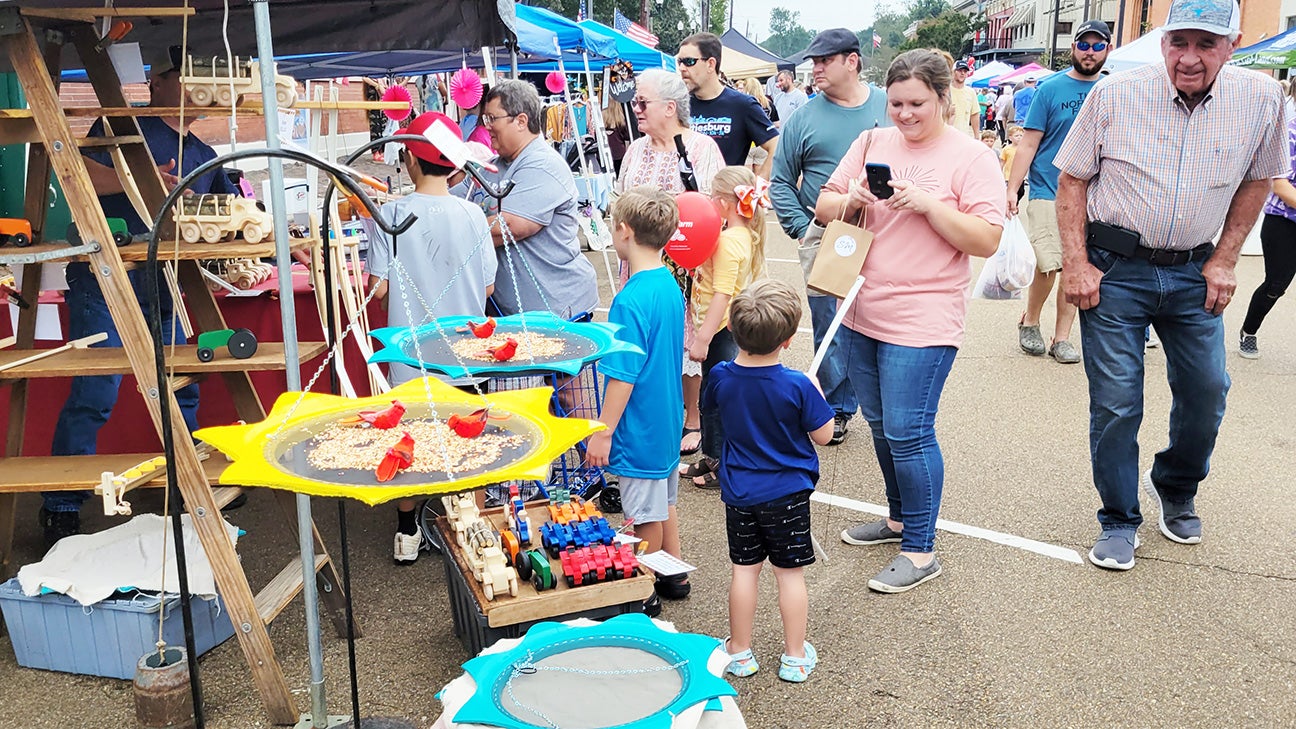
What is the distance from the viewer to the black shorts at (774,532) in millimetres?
3152

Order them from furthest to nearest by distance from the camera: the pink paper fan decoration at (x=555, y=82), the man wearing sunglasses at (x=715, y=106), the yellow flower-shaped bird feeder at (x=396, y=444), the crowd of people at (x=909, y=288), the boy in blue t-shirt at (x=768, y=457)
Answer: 1. the pink paper fan decoration at (x=555, y=82)
2. the man wearing sunglasses at (x=715, y=106)
3. the crowd of people at (x=909, y=288)
4. the boy in blue t-shirt at (x=768, y=457)
5. the yellow flower-shaped bird feeder at (x=396, y=444)

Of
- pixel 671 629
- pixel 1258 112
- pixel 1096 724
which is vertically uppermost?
pixel 1258 112

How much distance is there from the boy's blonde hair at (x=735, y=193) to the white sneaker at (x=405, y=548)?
195 cm

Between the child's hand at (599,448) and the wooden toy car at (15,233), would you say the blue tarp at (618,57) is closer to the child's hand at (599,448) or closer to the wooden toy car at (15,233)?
the child's hand at (599,448)

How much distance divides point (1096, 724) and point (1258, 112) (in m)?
2.13

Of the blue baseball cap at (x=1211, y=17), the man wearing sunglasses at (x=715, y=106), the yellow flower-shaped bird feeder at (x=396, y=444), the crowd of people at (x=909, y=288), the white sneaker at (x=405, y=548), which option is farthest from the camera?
the man wearing sunglasses at (x=715, y=106)

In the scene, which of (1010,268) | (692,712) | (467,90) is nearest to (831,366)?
(1010,268)

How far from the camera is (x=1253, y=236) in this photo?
1104 cm

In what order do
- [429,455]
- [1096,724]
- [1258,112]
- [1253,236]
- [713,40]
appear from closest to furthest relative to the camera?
[429,455]
[1096,724]
[1258,112]
[713,40]
[1253,236]

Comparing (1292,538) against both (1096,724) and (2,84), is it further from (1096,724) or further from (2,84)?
(2,84)

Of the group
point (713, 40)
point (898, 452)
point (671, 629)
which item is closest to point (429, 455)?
point (671, 629)

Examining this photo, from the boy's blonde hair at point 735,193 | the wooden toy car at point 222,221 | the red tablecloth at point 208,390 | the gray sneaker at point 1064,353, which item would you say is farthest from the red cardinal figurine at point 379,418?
the gray sneaker at point 1064,353

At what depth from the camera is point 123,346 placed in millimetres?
3039

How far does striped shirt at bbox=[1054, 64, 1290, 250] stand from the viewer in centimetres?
354
